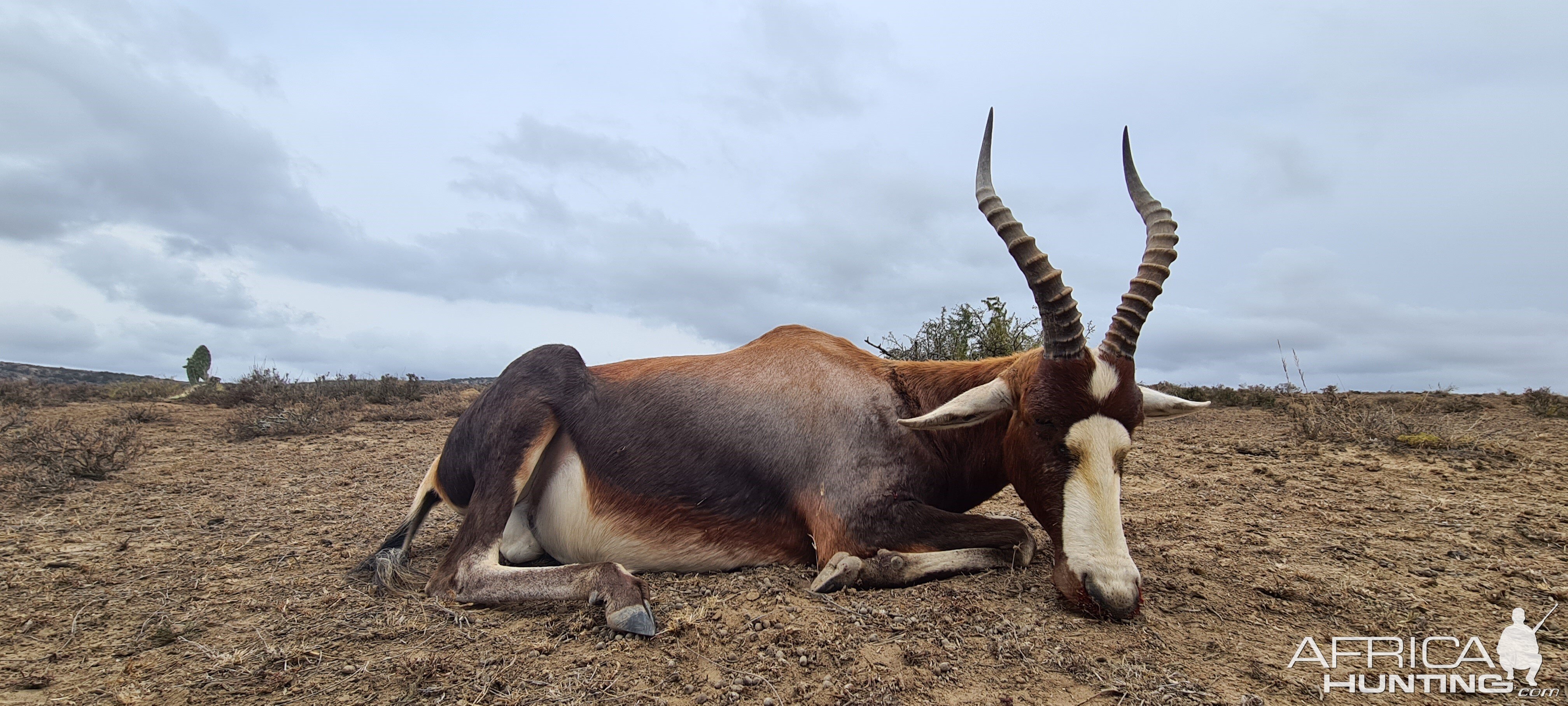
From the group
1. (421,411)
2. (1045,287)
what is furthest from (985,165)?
(421,411)

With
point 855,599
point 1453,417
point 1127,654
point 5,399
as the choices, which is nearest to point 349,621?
point 855,599

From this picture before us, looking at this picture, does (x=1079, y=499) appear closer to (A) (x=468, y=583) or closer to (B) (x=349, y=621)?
(A) (x=468, y=583)

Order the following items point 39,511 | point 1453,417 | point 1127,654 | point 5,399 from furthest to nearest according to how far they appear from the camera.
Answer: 1. point 5,399
2. point 1453,417
3. point 39,511
4. point 1127,654

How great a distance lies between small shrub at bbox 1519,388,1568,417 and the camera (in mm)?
10523

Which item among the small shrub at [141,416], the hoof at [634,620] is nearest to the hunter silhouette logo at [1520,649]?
the hoof at [634,620]

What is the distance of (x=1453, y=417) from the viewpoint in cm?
1052

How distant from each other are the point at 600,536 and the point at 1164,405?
345cm

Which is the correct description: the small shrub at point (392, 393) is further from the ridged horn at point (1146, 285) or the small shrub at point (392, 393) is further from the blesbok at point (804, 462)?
the ridged horn at point (1146, 285)

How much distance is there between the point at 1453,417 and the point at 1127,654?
37.3ft

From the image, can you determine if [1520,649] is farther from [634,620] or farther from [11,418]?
[11,418]

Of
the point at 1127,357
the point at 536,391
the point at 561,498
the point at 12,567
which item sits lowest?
the point at 12,567

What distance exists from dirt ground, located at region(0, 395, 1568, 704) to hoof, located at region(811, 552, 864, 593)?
0.10 metres

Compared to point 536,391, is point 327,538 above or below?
below

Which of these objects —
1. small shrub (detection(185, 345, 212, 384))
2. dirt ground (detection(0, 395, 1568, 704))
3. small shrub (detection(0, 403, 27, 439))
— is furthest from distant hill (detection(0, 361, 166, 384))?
dirt ground (detection(0, 395, 1568, 704))
